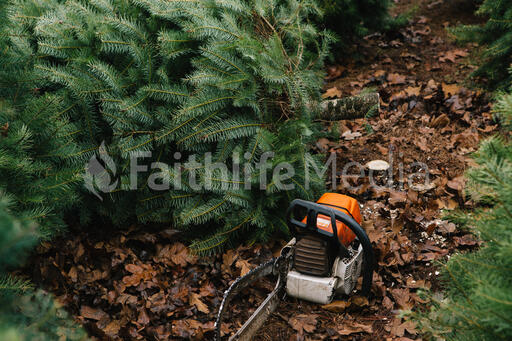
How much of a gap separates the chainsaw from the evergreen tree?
41 cm

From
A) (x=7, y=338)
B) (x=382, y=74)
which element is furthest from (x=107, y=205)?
(x=382, y=74)

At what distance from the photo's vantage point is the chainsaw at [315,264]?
2693 millimetres

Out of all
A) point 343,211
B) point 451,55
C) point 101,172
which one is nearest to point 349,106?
point 451,55

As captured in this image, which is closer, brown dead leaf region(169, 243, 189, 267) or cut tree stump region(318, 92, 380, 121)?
brown dead leaf region(169, 243, 189, 267)

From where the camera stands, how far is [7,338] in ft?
2.99

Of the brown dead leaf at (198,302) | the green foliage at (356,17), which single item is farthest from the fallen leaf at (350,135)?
the brown dead leaf at (198,302)

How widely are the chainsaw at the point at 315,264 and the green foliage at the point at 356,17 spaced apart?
3427 mm

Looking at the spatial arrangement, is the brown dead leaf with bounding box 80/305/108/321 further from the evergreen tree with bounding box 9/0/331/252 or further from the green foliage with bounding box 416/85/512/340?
the green foliage with bounding box 416/85/512/340

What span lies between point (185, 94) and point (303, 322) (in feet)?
6.05

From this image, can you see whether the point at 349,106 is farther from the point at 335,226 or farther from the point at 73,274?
the point at 73,274

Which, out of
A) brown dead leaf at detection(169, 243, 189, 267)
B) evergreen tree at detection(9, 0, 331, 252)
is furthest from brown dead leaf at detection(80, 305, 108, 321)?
evergreen tree at detection(9, 0, 331, 252)

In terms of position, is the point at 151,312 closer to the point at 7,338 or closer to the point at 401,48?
the point at 7,338

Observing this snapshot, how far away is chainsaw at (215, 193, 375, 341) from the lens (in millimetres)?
2693

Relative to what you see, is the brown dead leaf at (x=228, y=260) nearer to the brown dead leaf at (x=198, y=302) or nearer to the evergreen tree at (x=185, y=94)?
the evergreen tree at (x=185, y=94)
